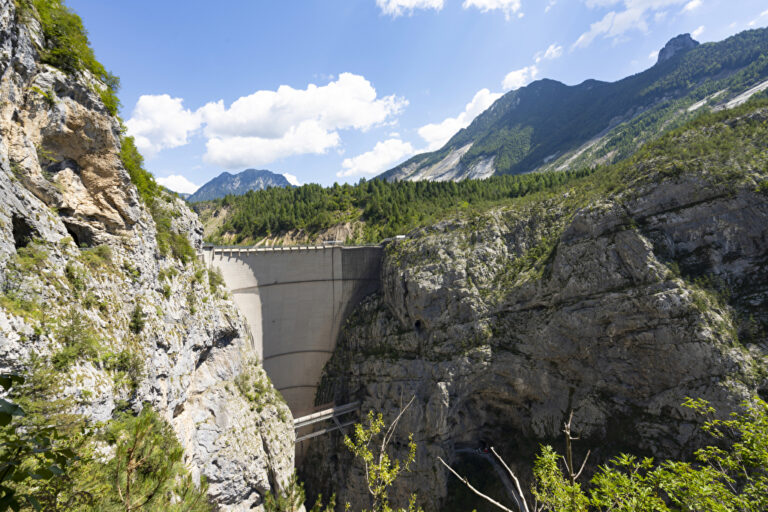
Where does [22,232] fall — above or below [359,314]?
above

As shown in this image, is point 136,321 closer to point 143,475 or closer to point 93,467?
point 143,475

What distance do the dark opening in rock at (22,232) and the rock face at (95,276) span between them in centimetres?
3

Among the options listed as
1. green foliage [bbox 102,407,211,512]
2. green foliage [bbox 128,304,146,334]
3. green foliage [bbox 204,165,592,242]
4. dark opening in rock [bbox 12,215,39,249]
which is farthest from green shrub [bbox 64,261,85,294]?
green foliage [bbox 204,165,592,242]

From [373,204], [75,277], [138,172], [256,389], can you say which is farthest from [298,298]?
[75,277]

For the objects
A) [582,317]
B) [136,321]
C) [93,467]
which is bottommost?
[582,317]

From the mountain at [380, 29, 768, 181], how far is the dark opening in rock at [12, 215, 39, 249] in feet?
353

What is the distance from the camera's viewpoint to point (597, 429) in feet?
81.0

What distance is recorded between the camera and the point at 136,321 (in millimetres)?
13109

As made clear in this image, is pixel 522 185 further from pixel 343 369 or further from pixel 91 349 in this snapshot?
pixel 91 349

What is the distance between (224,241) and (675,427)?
58.2 m

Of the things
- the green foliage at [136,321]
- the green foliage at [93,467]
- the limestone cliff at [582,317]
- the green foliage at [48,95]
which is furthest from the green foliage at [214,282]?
the limestone cliff at [582,317]

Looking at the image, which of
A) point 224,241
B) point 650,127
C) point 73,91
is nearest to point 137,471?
point 73,91

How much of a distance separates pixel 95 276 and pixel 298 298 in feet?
78.1

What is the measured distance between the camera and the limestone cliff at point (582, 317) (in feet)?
72.9
